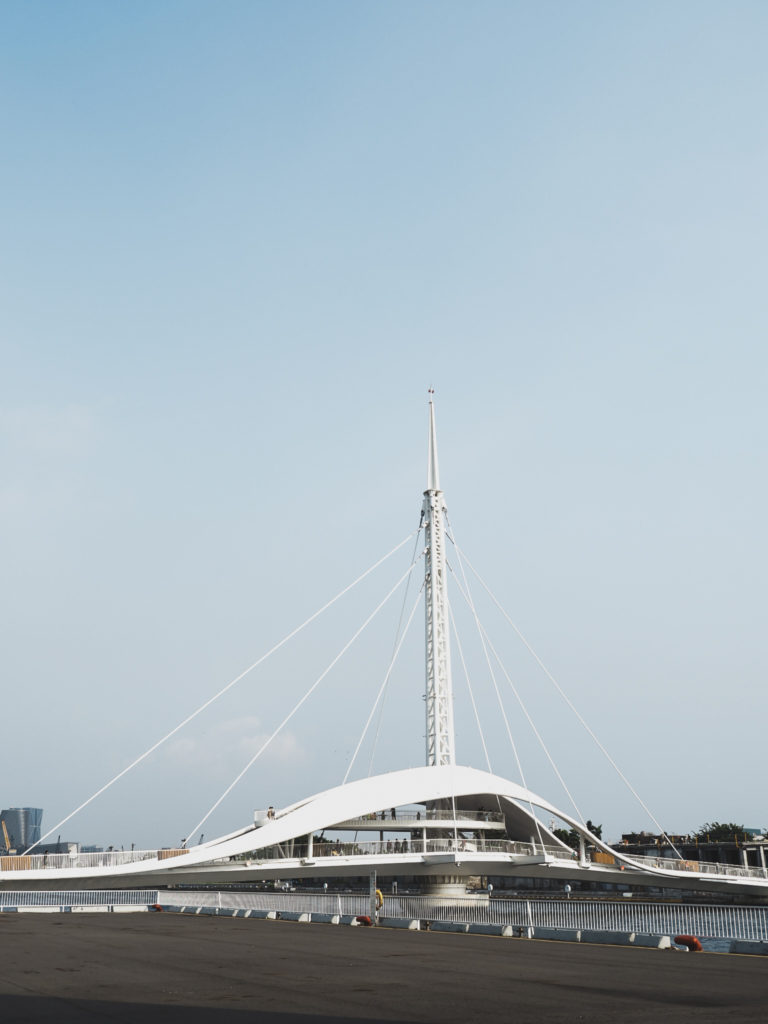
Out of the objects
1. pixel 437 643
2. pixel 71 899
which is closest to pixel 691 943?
pixel 71 899

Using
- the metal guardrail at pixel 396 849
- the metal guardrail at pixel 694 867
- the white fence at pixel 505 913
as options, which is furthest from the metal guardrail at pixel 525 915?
the metal guardrail at pixel 694 867

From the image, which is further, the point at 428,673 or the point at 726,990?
the point at 428,673

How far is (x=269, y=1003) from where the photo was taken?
14.1 metres

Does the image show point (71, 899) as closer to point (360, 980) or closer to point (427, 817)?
point (427, 817)

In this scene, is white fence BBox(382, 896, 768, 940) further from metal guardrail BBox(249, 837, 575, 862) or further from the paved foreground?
metal guardrail BBox(249, 837, 575, 862)

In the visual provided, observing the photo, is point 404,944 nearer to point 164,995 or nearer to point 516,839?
point 164,995

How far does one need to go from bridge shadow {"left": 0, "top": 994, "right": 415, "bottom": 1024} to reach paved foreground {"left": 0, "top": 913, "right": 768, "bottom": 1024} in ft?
0.09

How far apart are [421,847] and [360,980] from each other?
45.5 m

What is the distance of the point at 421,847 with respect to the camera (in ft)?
200

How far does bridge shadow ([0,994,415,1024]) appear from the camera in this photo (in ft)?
40.3

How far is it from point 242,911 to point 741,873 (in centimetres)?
4482

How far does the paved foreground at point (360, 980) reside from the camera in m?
13.1

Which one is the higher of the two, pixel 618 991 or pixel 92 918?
pixel 618 991

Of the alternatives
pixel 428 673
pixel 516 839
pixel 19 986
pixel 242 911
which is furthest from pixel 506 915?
pixel 428 673
